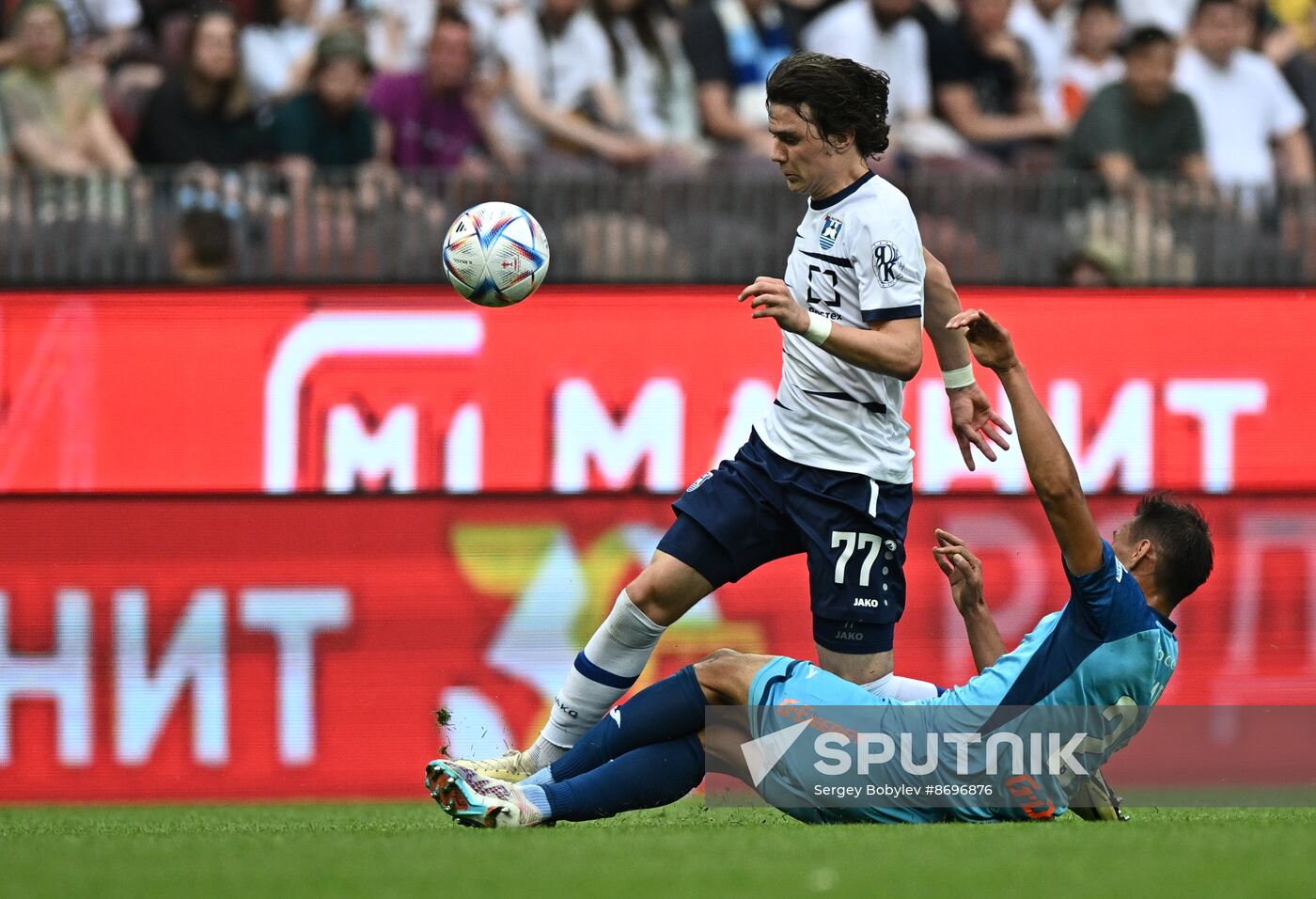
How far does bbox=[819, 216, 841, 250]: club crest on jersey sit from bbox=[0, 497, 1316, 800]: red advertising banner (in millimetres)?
2897

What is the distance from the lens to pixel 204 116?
10.3 metres

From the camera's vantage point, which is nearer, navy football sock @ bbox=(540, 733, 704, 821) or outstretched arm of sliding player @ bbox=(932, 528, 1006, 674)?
navy football sock @ bbox=(540, 733, 704, 821)

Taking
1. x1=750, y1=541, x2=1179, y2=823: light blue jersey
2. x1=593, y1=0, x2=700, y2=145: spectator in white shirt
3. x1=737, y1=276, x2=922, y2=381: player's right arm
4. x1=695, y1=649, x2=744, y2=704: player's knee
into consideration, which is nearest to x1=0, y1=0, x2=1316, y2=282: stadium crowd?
x1=593, y1=0, x2=700, y2=145: spectator in white shirt

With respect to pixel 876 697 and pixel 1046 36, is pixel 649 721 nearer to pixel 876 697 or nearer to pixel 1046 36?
pixel 876 697

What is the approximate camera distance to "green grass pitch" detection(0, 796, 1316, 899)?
4293 mm

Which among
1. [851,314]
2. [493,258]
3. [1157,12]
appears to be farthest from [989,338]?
[1157,12]

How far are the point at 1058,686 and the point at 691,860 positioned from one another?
1342 millimetres

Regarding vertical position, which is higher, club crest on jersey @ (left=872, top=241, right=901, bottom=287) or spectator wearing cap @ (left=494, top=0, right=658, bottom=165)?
spectator wearing cap @ (left=494, top=0, right=658, bottom=165)

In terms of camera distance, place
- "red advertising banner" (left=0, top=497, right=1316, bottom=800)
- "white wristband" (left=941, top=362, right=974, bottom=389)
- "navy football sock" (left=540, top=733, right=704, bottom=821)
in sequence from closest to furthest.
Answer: "navy football sock" (left=540, top=733, right=704, bottom=821) < "white wristband" (left=941, top=362, right=974, bottom=389) < "red advertising banner" (left=0, top=497, right=1316, bottom=800)

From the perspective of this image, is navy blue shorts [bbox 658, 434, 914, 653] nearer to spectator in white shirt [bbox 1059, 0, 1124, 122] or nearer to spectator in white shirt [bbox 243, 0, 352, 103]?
spectator in white shirt [bbox 243, 0, 352, 103]

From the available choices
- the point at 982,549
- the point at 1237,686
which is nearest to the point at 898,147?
the point at 982,549

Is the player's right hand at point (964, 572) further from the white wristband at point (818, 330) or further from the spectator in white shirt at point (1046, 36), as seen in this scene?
the spectator in white shirt at point (1046, 36)

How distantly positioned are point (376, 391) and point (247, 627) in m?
1.22

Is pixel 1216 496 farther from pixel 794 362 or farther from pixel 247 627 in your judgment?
pixel 247 627
